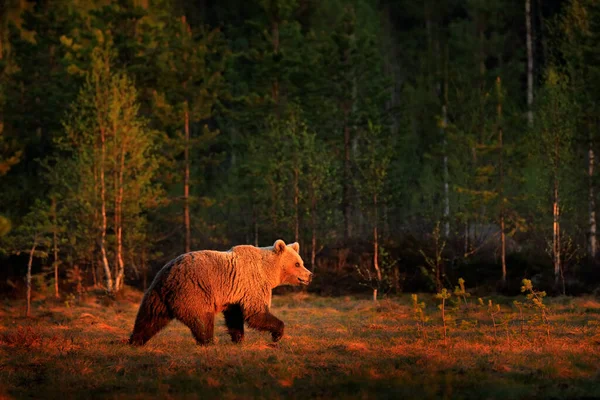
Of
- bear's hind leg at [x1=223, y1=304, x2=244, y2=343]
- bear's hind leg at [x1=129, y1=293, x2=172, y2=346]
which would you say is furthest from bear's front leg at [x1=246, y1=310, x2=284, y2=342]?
bear's hind leg at [x1=129, y1=293, x2=172, y2=346]

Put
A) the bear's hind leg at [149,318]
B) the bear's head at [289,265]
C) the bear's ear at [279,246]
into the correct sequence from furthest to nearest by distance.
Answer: the bear's head at [289,265] < the bear's ear at [279,246] < the bear's hind leg at [149,318]

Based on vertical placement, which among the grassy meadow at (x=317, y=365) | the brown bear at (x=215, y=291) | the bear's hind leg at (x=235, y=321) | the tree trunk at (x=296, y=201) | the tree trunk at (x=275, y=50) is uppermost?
the tree trunk at (x=275, y=50)

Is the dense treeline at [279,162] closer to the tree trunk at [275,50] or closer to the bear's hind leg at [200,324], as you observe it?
the tree trunk at [275,50]

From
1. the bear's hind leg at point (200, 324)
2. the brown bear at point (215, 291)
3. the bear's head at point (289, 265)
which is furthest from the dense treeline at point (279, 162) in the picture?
the bear's hind leg at point (200, 324)

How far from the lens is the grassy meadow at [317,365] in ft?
30.8

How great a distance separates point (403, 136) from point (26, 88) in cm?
2029

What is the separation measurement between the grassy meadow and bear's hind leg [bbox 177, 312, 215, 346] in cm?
27

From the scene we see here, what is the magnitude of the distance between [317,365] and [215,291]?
2959mm

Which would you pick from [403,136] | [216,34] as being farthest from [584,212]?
[216,34]

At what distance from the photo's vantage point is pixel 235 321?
13953 mm

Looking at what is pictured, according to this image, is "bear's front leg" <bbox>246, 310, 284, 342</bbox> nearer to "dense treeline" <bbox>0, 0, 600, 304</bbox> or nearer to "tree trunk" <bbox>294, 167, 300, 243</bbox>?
"dense treeline" <bbox>0, 0, 600, 304</bbox>

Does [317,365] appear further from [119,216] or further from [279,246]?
[119,216]

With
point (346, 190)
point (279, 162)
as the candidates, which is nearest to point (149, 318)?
point (279, 162)

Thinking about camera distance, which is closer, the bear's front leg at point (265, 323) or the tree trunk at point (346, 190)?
the bear's front leg at point (265, 323)
